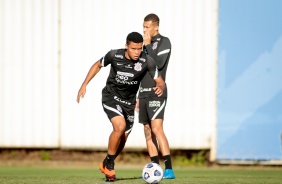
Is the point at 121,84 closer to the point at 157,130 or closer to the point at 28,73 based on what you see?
the point at 157,130

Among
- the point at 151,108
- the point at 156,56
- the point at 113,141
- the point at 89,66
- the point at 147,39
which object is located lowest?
the point at 113,141

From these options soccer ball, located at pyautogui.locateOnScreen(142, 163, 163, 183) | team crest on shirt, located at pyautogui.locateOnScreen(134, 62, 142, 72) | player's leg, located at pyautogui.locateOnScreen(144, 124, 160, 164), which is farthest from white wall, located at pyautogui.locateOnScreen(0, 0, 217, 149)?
soccer ball, located at pyautogui.locateOnScreen(142, 163, 163, 183)

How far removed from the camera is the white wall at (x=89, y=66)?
46.8ft

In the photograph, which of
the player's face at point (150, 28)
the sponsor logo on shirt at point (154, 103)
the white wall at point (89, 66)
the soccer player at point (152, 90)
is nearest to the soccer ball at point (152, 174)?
the soccer player at point (152, 90)

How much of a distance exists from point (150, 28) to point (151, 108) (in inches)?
44.6

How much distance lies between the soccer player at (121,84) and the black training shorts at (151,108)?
1.90 ft

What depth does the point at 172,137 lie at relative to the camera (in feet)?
46.8

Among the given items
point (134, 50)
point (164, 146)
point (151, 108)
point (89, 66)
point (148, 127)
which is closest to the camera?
point (134, 50)

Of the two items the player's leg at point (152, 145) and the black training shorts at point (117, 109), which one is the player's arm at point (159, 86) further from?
the player's leg at point (152, 145)

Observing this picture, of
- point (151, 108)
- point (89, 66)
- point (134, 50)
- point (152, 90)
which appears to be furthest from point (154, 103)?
point (89, 66)

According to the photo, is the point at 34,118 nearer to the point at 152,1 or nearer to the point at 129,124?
the point at 152,1

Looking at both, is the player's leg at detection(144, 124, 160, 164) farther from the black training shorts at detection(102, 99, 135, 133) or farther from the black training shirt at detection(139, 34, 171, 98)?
the black training shorts at detection(102, 99, 135, 133)

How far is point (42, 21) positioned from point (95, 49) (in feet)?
3.79

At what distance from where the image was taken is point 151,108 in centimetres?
1074
